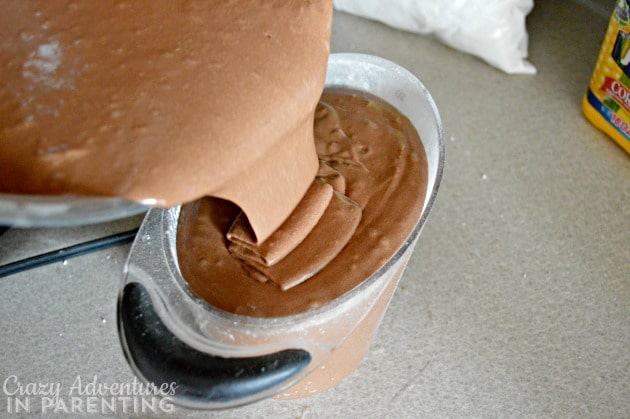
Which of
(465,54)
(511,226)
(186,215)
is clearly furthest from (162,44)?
(465,54)

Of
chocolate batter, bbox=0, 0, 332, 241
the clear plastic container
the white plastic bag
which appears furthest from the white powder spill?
the white plastic bag

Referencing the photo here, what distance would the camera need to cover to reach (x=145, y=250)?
60cm

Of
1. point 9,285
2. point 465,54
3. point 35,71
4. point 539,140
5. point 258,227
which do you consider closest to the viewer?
point 35,71

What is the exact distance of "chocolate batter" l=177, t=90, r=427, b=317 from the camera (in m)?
0.57

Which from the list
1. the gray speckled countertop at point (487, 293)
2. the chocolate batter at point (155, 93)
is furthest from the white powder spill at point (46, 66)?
the gray speckled countertop at point (487, 293)

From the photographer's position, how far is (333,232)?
0.60 meters

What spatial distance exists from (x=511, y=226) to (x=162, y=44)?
0.57 m

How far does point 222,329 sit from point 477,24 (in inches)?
26.9

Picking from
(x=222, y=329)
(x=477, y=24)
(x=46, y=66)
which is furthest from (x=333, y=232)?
(x=477, y=24)

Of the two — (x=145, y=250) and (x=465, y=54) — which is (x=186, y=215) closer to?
(x=145, y=250)

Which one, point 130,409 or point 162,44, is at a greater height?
point 162,44

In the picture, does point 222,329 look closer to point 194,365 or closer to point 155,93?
point 194,365

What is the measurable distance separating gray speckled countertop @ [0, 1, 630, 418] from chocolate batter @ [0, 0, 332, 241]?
0.35 meters

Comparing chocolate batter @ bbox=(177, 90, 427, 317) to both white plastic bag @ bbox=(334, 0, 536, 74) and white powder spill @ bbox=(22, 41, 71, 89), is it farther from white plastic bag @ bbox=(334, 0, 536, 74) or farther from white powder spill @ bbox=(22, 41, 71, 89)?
white plastic bag @ bbox=(334, 0, 536, 74)
